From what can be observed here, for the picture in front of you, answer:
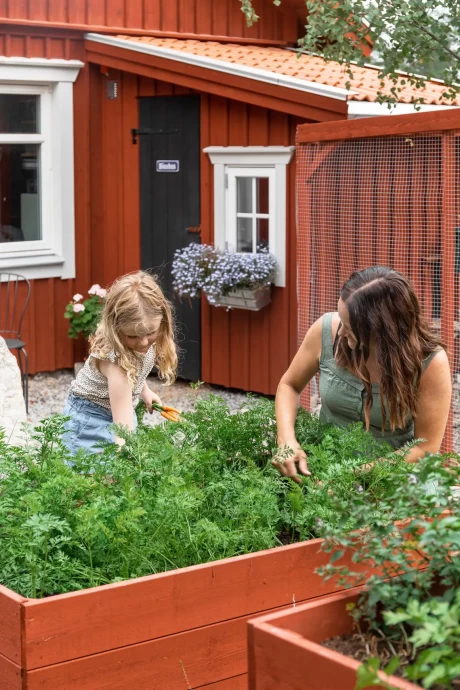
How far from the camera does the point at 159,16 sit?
10.6 metres

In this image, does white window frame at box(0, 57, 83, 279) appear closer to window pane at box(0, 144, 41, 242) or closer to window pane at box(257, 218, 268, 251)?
window pane at box(0, 144, 41, 242)

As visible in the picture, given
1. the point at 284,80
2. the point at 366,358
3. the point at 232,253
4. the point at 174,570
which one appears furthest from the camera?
the point at 232,253

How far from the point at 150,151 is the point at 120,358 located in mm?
6542

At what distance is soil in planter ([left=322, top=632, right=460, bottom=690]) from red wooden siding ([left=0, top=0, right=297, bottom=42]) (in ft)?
27.9

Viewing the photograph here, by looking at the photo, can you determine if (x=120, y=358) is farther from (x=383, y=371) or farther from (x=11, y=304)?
(x=11, y=304)

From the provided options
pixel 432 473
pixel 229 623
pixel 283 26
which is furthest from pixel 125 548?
pixel 283 26

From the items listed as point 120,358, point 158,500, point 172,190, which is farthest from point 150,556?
point 172,190

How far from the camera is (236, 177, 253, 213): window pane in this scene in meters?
9.48

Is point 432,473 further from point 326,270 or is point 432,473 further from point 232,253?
point 232,253

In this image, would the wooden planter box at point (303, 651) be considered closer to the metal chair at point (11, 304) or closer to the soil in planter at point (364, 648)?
the soil in planter at point (364, 648)

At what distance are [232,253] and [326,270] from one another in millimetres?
1938

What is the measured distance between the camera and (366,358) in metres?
3.31

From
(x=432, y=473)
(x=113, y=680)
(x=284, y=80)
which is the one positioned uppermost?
(x=284, y=80)

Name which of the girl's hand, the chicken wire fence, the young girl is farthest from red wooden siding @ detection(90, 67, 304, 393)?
the girl's hand
